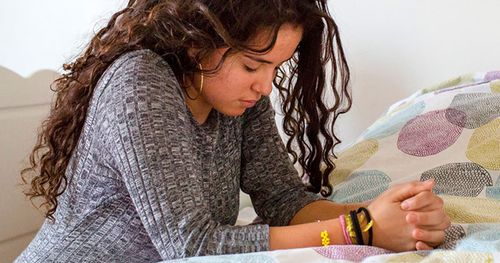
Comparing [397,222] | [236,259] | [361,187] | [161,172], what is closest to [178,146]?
[161,172]

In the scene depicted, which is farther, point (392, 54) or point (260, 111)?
point (392, 54)

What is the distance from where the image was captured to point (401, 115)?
1283 millimetres

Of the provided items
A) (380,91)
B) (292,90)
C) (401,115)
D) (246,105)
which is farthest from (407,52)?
(246,105)

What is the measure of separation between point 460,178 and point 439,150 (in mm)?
96

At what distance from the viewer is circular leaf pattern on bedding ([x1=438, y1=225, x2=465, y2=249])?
2.68 ft

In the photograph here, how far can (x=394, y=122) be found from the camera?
1263 millimetres

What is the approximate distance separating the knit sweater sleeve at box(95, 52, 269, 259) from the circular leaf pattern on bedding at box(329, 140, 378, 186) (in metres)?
0.41

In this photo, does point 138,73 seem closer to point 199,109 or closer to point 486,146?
A: point 199,109

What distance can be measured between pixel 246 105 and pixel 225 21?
0.41ft

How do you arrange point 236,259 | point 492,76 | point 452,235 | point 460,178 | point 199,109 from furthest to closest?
point 492,76 < point 460,178 < point 199,109 < point 452,235 < point 236,259

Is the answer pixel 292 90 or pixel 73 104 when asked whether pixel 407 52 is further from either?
pixel 73 104

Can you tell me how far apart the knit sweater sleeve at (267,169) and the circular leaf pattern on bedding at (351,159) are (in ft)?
0.45

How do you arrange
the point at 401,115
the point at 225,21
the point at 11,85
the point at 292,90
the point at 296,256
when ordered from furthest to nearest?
1. the point at 11,85
2. the point at 401,115
3. the point at 292,90
4. the point at 225,21
5. the point at 296,256

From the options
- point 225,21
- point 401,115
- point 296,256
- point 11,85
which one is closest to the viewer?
point 296,256
